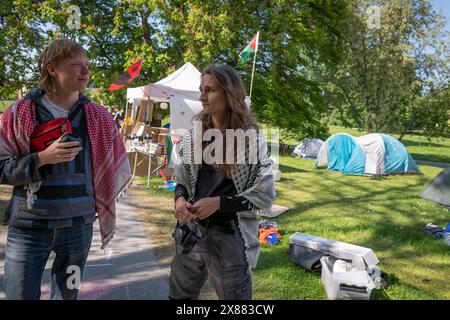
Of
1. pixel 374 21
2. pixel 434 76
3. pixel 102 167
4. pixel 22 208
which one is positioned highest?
pixel 374 21

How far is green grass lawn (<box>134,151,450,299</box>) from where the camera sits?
13.2 ft

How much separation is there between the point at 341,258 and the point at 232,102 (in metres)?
3.06

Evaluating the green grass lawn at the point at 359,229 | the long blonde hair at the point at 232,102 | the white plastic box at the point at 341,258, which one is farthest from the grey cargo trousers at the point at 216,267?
the white plastic box at the point at 341,258

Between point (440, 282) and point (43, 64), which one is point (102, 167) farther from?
point (440, 282)

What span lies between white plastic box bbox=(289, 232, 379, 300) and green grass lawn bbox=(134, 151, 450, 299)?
0.22 metres

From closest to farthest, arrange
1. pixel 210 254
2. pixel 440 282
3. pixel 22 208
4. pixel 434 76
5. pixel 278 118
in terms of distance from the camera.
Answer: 1. pixel 22 208
2. pixel 210 254
3. pixel 440 282
4. pixel 278 118
5. pixel 434 76

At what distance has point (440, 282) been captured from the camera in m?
4.39

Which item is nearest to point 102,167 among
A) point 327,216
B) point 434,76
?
point 327,216

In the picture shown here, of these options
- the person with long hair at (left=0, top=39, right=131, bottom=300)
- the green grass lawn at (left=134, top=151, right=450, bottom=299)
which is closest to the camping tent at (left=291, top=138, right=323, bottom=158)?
the green grass lawn at (left=134, top=151, right=450, bottom=299)

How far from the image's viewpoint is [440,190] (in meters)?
9.02

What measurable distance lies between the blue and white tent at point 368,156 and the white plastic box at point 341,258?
978cm

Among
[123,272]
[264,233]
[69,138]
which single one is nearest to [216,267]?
[69,138]

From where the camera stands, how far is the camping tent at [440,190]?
8773 mm
